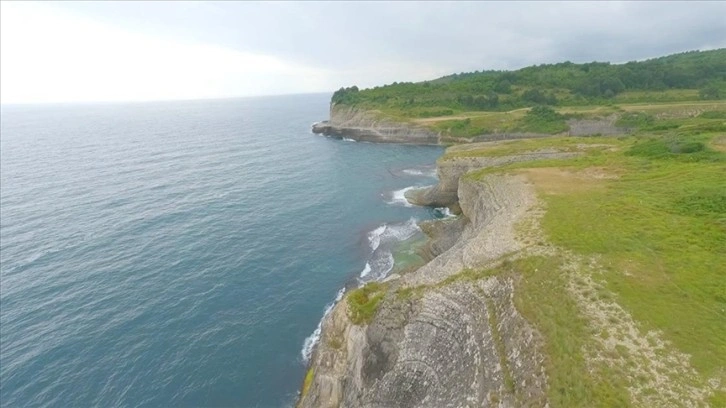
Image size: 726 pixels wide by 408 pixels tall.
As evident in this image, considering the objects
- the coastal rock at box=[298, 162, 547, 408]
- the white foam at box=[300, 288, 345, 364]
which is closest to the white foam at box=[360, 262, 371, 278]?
the white foam at box=[300, 288, 345, 364]

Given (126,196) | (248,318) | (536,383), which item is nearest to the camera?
(536,383)

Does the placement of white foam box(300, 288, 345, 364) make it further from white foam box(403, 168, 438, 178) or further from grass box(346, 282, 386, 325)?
white foam box(403, 168, 438, 178)

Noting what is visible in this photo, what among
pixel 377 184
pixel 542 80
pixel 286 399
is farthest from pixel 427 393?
pixel 542 80

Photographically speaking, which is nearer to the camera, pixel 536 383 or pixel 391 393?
pixel 536 383

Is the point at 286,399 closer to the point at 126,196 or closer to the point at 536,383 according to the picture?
the point at 536,383

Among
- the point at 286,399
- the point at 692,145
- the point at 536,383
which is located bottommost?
the point at 286,399
